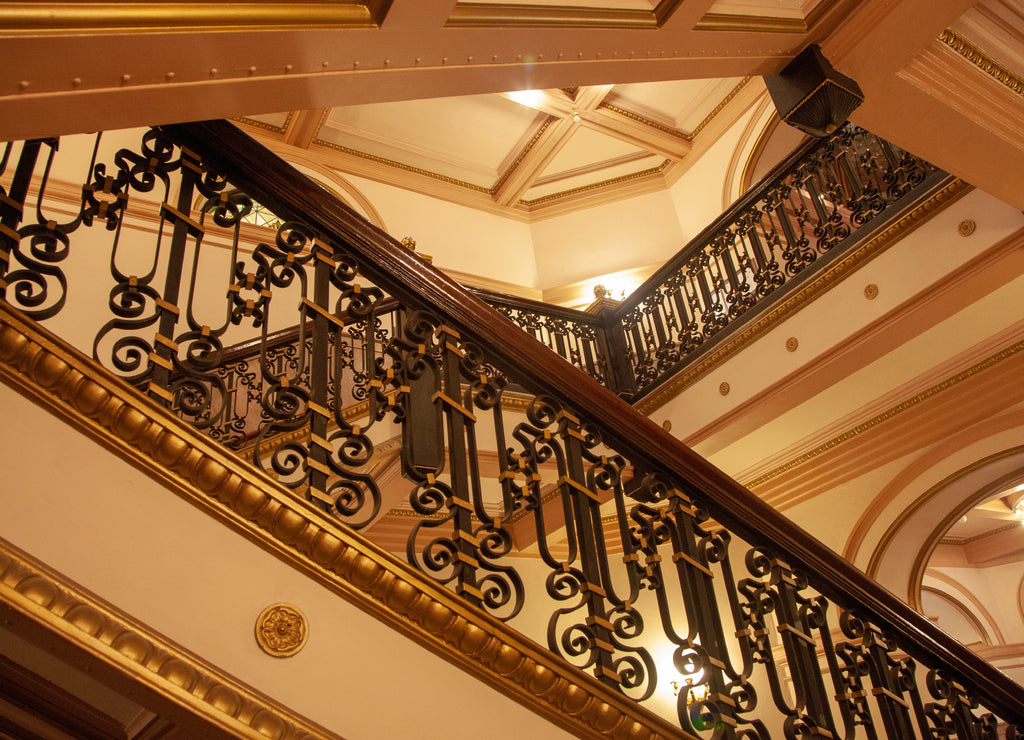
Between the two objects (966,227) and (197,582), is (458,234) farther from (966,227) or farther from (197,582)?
(197,582)

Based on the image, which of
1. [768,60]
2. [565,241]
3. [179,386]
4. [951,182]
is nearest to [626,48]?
[768,60]

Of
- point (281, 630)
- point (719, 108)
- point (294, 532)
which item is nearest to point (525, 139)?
point (719, 108)

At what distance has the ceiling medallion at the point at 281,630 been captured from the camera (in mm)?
1710

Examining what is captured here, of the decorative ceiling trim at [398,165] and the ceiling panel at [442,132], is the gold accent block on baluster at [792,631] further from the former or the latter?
the decorative ceiling trim at [398,165]

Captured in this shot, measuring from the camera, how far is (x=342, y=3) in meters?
2.21

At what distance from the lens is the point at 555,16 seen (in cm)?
285

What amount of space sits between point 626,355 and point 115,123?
724 cm

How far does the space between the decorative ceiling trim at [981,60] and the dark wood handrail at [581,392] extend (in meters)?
2.72

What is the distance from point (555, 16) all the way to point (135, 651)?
2.24m

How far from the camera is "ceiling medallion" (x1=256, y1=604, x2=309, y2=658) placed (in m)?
1.71

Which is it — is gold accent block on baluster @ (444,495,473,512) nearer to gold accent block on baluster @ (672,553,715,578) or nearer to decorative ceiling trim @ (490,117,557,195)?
gold accent block on baluster @ (672,553,715,578)

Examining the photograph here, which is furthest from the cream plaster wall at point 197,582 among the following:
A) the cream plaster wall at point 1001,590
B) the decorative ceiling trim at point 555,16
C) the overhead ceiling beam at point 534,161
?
the cream plaster wall at point 1001,590

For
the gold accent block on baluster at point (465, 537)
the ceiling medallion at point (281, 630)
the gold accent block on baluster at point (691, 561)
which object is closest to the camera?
the ceiling medallion at point (281, 630)

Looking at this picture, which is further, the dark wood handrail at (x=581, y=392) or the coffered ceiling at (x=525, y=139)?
the coffered ceiling at (x=525, y=139)
